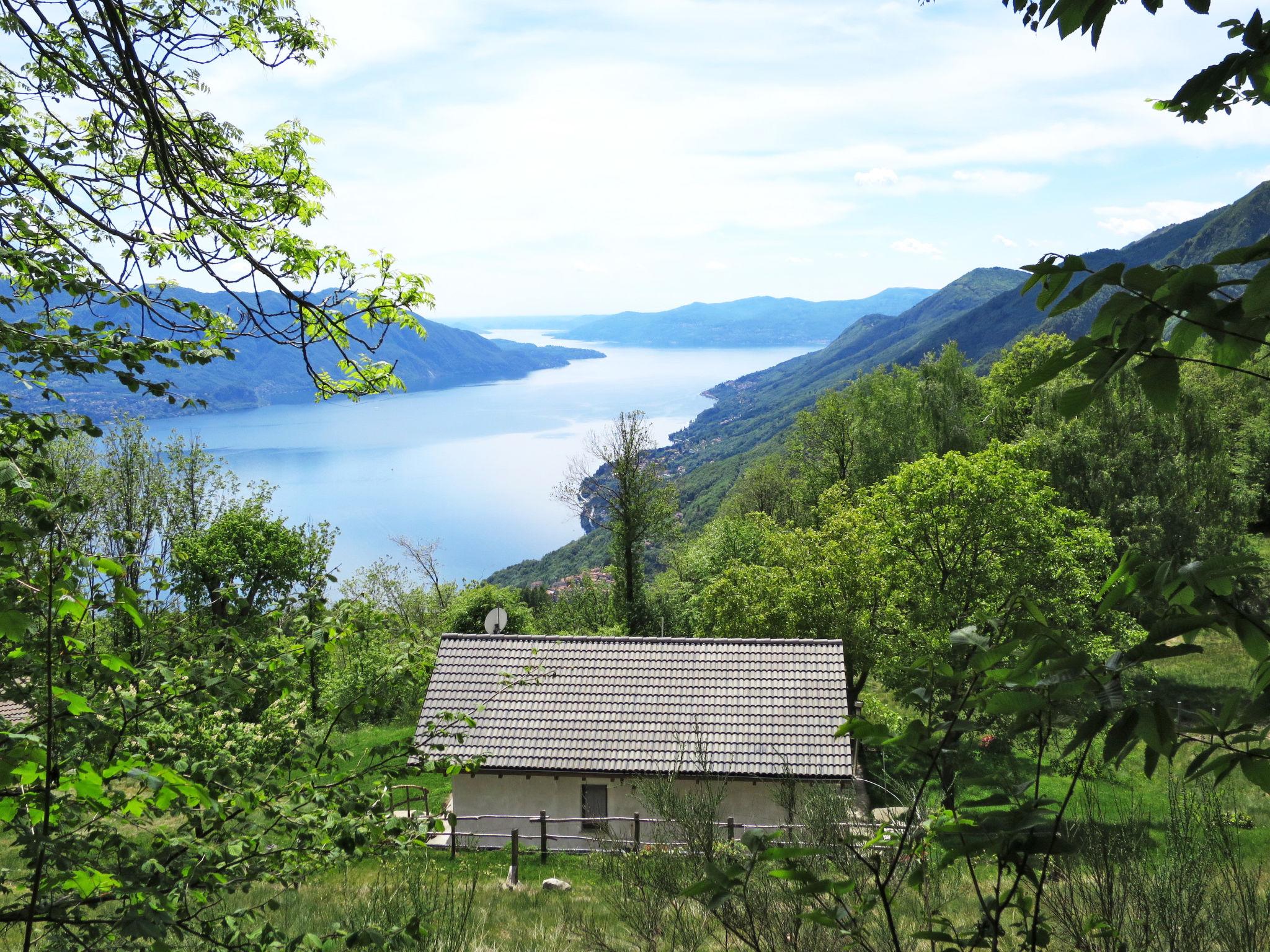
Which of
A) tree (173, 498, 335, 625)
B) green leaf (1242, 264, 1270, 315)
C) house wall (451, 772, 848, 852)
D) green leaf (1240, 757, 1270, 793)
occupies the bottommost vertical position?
house wall (451, 772, 848, 852)

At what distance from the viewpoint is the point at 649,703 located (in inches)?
683

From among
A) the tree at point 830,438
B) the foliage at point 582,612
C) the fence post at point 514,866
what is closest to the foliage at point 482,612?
the foliage at point 582,612

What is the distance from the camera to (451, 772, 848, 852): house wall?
15398 mm

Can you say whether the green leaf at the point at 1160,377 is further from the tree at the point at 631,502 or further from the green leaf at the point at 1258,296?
the tree at the point at 631,502

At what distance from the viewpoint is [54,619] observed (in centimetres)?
308

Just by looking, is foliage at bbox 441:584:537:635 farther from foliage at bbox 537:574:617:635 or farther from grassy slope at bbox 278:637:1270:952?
grassy slope at bbox 278:637:1270:952

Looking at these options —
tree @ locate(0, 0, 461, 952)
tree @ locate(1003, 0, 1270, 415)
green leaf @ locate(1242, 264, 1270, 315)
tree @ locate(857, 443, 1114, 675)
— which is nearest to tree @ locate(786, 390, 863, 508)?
tree @ locate(857, 443, 1114, 675)

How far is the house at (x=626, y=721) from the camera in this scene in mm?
15711

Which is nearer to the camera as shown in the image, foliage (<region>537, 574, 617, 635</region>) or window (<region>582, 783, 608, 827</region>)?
window (<region>582, 783, 608, 827</region>)

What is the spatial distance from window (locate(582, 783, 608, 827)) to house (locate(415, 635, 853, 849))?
23 mm

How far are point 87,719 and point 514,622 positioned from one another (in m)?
29.1

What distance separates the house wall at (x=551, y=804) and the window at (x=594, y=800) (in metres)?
0.07

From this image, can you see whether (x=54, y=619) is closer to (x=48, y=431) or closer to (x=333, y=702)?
(x=48, y=431)

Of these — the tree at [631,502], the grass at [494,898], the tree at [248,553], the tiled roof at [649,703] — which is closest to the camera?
the grass at [494,898]
